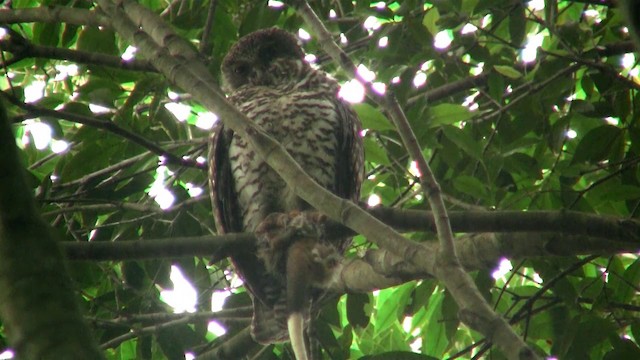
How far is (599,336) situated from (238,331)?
5.95 ft

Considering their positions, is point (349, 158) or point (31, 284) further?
point (349, 158)

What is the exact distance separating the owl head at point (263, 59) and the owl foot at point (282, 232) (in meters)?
1.32

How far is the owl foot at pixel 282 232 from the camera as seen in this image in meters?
3.87

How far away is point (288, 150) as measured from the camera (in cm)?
445

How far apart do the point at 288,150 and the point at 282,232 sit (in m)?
0.65

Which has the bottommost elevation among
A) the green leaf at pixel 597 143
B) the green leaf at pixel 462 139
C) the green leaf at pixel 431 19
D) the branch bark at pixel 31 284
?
the branch bark at pixel 31 284

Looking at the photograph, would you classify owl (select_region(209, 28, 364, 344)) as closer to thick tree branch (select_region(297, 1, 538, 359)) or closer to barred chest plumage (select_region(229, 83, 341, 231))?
barred chest plumage (select_region(229, 83, 341, 231))

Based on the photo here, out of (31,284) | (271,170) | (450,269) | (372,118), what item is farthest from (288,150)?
(31,284)

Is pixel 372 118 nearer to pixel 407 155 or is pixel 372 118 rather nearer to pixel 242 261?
pixel 407 155

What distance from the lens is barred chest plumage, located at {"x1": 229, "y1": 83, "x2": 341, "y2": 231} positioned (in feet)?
14.6

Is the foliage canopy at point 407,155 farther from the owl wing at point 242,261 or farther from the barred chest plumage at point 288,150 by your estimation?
the barred chest plumage at point 288,150

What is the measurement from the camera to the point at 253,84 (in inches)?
201

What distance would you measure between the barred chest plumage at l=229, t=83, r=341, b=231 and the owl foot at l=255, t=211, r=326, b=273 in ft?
1.36

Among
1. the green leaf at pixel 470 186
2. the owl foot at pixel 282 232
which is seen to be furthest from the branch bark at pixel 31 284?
the owl foot at pixel 282 232
